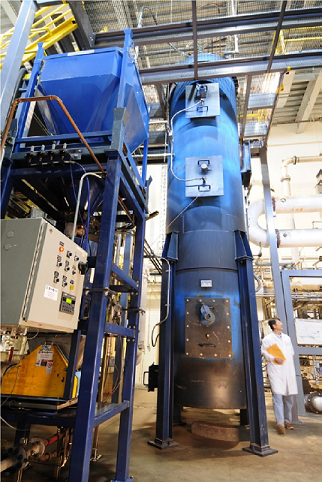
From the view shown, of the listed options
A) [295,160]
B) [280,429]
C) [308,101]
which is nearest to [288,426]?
[280,429]

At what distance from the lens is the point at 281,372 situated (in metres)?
3.90

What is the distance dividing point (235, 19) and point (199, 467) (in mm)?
4830

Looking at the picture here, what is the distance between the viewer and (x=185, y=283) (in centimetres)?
345

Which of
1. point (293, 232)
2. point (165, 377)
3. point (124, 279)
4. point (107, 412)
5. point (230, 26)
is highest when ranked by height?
point (230, 26)

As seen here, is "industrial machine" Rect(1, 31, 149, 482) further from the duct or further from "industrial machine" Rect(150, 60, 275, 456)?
the duct

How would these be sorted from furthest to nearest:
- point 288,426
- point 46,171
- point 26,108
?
point 288,426
point 26,108
point 46,171

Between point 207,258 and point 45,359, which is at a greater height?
point 207,258

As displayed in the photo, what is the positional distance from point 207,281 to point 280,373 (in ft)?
5.96

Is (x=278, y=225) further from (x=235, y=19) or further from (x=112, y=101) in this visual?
(x=112, y=101)

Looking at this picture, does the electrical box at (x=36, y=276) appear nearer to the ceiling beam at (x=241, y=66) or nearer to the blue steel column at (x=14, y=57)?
the blue steel column at (x=14, y=57)

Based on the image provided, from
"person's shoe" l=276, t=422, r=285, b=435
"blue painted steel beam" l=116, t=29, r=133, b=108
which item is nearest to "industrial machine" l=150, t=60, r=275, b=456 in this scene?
"person's shoe" l=276, t=422, r=285, b=435

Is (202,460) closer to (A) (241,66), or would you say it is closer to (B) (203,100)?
(B) (203,100)

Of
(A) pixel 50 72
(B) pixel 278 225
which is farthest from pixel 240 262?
(B) pixel 278 225

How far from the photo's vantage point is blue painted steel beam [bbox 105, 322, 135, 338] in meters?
2.01
